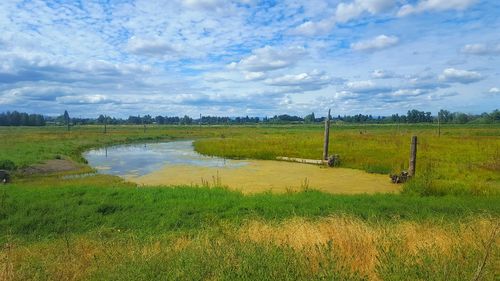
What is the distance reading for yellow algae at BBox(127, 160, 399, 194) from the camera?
14.5 m

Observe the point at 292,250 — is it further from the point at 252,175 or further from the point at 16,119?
the point at 16,119

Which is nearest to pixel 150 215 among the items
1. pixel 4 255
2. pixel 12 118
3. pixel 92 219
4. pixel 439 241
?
pixel 92 219

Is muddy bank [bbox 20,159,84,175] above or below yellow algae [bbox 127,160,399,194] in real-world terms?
above

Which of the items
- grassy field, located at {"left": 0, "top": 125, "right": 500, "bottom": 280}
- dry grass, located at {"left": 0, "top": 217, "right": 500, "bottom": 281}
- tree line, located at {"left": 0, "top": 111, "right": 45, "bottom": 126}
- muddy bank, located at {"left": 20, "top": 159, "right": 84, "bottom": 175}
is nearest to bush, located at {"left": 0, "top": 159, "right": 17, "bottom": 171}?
muddy bank, located at {"left": 20, "top": 159, "right": 84, "bottom": 175}

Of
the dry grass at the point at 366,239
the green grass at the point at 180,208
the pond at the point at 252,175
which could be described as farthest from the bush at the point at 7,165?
the dry grass at the point at 366,239

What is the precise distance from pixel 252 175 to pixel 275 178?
4.92 ft

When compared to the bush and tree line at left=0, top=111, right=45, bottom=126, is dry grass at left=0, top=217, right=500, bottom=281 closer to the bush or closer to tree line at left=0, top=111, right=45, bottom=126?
the bush

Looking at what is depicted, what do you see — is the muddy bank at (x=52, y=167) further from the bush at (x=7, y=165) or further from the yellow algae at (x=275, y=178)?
the yellow algae at (x=275, y=178)

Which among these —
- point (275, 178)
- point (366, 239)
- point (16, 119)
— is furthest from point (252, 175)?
point (16, 119)

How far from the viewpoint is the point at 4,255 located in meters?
5.26

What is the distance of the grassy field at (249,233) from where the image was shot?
4.36 m

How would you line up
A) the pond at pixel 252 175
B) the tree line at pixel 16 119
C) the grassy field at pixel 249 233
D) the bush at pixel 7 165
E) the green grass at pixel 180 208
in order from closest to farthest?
the grassy field at pixel 249 233 → the green grass at pixel 180 208 → the pond at pixel 252 175 → the bush at pixel 7 165 → the tree line at pixel 16 119

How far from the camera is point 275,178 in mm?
17297

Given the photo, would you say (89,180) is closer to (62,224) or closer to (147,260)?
(62,224)
